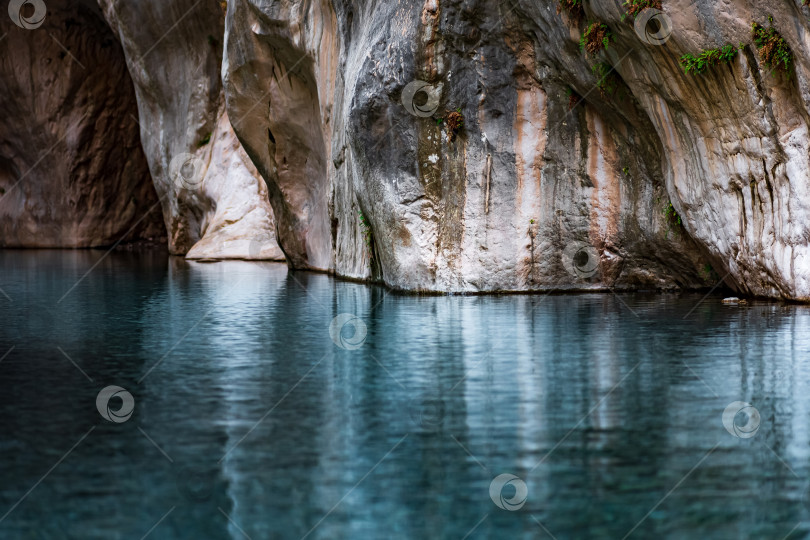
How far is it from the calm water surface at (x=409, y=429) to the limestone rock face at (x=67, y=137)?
125 feet

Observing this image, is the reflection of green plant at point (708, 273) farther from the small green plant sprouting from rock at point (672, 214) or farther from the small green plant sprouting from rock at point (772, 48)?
the small green plant sprouting from rock at point (772, 48)

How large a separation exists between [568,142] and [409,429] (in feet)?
35.3

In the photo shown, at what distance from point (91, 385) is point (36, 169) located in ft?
146

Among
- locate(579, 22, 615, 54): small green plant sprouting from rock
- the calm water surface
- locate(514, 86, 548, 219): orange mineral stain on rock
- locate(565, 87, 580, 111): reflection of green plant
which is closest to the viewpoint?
the calm water surface

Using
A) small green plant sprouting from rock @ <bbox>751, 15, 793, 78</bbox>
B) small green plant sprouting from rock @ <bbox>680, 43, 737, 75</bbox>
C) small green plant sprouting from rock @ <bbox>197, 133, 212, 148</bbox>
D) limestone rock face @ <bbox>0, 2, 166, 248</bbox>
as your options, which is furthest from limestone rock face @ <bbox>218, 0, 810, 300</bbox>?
limestone rock face @ <bbox>0, 2, 166, 248</bbox>

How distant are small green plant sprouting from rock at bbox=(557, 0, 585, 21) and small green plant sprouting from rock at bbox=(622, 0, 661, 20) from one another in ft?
4.60

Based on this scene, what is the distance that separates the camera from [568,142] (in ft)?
52.7

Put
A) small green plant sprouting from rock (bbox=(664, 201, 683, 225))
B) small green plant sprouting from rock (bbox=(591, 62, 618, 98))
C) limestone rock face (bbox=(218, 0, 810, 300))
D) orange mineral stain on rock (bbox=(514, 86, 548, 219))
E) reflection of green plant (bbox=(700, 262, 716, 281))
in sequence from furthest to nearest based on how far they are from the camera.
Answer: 1. orange mineral stain on rock (bbox=(514, 86, 548, 219))
2. reflection of green plant (bbox=(700, 262, 716, 281))
3. small green plant sprouting from rock (bbox=(664, 201, 683, 225))
4. small green plant sprouting from rock (bbox=(591, 62, 618, 98))
5. limestone rock face (bbox=(218, 0, 810, 300))

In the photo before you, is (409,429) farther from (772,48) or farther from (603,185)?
(603,185)

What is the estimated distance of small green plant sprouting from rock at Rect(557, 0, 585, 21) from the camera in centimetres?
1417

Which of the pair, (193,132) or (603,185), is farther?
(193,132)

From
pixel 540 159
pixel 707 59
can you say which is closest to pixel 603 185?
pixel 540 159

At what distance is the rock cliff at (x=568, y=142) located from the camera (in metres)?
12.6

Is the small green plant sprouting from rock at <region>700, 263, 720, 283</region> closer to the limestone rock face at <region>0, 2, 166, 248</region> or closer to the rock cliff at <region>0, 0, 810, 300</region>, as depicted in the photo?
the rock cliff at <region>0, 0, 810, 300</region>
